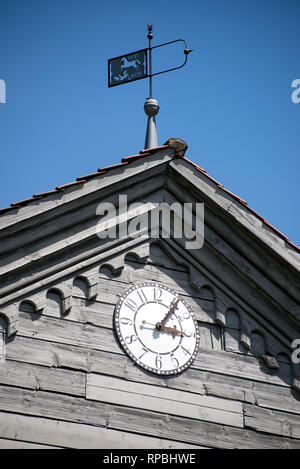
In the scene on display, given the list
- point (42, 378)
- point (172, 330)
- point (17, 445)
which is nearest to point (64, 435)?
point (17, 445)

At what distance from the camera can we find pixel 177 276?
42.6 ft

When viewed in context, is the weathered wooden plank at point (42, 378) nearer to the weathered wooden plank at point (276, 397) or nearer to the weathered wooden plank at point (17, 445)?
the weathered wooden plank at point (17, 445)

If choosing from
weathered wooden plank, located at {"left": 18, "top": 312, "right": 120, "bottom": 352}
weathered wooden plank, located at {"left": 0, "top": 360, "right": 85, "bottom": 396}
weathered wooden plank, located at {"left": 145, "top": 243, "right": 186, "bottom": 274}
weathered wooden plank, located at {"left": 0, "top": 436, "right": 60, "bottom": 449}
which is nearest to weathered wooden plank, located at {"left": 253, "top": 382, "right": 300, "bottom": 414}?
weathered wooden plank, located at {"left": 145, "top": 243, "right": 186, "bottom": 274}

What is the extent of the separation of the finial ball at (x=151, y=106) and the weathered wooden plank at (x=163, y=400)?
5.56 m

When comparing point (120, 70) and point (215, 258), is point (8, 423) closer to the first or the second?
point (215, 258)

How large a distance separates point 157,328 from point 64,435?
1845 mm

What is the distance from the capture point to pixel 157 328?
12.4m

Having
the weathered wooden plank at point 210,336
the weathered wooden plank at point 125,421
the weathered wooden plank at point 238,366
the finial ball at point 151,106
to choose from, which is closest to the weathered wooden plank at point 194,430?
the weathered wooden plank at point 125,421

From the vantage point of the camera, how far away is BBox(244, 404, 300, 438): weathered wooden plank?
12430mm

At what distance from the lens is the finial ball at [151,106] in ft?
52.9

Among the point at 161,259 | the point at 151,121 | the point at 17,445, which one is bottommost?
the point at 17,445

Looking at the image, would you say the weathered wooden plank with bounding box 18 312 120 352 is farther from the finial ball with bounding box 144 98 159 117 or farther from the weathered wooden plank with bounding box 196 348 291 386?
the finial ball with bounding box 144 98 159 117

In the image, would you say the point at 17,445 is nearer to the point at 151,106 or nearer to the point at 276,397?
the point at 276,397

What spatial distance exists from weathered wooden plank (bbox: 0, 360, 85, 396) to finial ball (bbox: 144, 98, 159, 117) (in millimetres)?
5724
